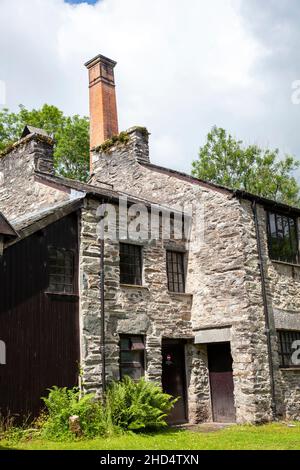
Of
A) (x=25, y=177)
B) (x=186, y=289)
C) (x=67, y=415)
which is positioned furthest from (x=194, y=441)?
(x=25, y=177)

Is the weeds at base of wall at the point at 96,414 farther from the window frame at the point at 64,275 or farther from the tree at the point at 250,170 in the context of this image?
the tree at the point at 250,170

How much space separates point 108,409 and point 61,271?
3.48 m

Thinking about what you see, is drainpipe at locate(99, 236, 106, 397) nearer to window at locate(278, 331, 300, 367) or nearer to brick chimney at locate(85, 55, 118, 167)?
window at locate(278, 331, 300, 367)

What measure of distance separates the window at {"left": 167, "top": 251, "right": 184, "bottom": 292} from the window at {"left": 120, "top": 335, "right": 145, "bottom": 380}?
2.25 metres

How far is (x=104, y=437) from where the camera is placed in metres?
11.2

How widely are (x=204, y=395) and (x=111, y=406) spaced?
383cm

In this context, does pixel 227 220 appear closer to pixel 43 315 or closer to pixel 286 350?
pixel 286 350

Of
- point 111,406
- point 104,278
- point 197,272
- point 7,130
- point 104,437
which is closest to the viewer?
point 104,437

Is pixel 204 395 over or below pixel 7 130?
below

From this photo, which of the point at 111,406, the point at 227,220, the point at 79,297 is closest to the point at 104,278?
the point at 79,297

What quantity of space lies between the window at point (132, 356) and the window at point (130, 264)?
159cm

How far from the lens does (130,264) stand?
14375 mm

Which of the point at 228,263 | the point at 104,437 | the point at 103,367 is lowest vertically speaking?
the point at 104,437

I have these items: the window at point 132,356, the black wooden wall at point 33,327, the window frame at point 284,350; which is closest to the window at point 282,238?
the window frame at point 284,350
